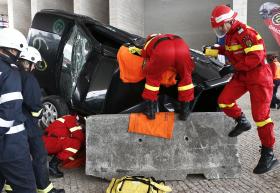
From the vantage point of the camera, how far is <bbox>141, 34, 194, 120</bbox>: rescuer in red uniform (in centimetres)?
342

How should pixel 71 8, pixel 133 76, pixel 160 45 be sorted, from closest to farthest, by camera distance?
pixel 160 45 → pixel 133 76 → pixel 71 8

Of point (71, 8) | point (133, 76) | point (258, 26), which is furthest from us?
point (71, 8)

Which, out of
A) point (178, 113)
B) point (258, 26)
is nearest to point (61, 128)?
point (178, 113)

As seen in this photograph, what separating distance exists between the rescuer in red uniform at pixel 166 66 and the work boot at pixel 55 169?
3.76 ft

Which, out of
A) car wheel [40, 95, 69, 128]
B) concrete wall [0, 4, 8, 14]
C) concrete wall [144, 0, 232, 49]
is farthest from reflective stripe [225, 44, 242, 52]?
concrete wall [0, 4, 8, 14]

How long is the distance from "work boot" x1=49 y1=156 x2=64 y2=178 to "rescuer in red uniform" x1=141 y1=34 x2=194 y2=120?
1.15 meters

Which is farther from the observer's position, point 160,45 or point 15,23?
point 15,23

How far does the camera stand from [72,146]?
3.84 meters

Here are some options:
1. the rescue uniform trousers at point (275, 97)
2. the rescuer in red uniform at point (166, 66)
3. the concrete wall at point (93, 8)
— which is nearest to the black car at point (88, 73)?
the rescuer in red uniform at point (166, 66)

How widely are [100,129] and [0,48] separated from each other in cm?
130

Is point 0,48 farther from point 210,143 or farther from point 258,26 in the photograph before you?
point 258,26

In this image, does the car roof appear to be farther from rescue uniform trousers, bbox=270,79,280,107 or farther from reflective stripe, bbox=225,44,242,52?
rescue uniform trousers, bbox=270,79,280,107

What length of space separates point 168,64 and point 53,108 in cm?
218

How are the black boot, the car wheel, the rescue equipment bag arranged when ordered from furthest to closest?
the car wheel, the black boot, the rescue equipment bag
